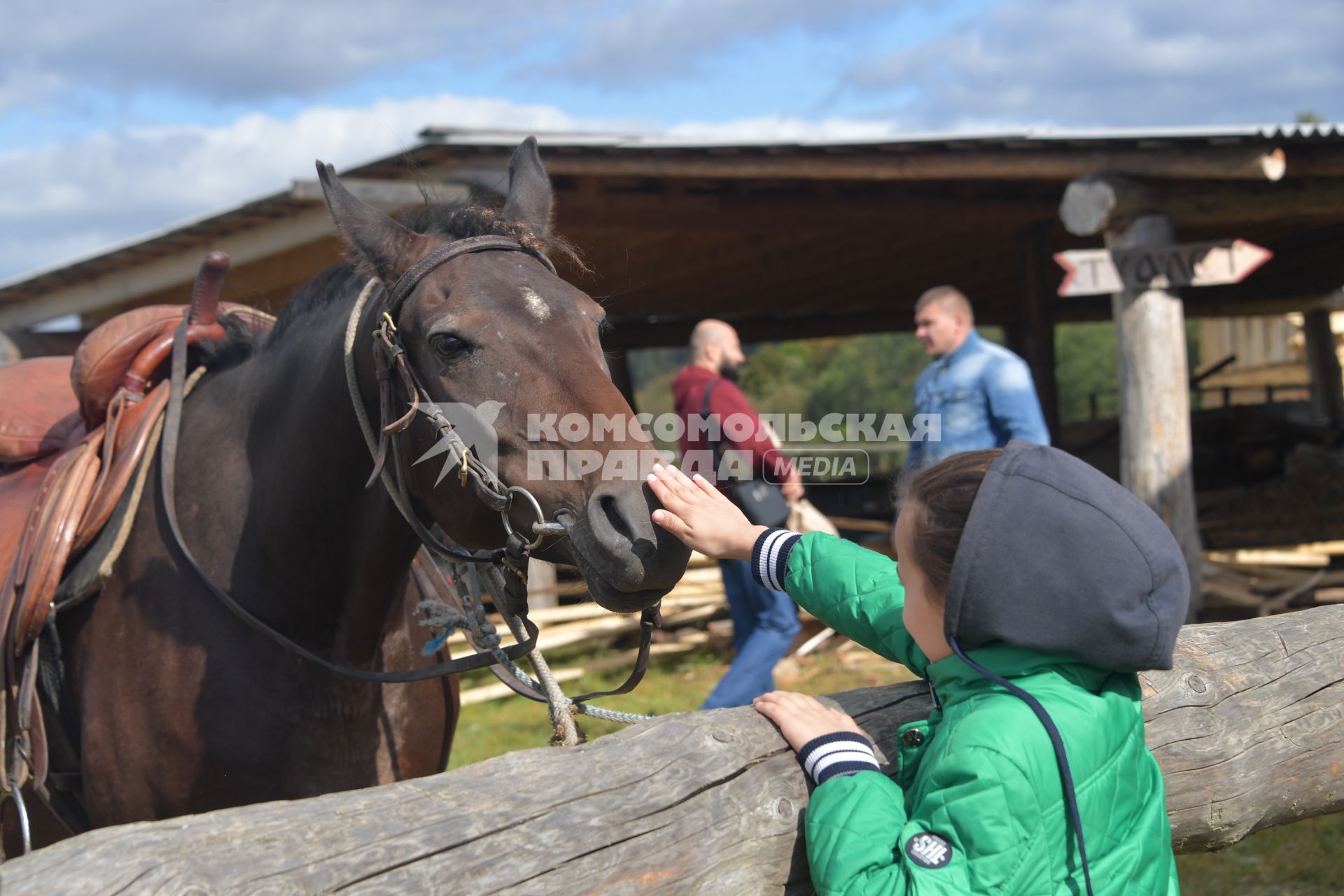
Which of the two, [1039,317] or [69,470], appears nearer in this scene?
[69,470]

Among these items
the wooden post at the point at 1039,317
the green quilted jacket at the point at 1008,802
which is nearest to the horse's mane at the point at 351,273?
the green quilted jacket at the point at 1008,802

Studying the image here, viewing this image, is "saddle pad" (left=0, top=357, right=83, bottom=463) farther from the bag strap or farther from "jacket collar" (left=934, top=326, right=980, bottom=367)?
"jacket collar" (left=934, top=326, right=980, bottom=367)

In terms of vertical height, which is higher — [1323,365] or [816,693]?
[1323,365]

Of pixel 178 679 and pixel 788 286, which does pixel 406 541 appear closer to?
pixel 178 679

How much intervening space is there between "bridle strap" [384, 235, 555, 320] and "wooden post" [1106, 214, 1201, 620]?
15.9 ft

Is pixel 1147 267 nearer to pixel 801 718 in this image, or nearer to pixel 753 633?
pixel 753 633

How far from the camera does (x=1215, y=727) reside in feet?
6.60

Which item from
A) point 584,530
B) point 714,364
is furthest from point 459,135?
point 584,530

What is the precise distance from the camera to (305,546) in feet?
7.68

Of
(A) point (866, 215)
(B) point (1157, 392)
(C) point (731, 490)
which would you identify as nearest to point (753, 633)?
(C) point (731, 490)

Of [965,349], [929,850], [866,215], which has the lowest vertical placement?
[929,850]

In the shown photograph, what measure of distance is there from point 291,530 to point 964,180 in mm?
6708

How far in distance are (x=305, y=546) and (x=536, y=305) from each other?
792 mm

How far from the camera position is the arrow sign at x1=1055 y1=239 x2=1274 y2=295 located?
225 inches
